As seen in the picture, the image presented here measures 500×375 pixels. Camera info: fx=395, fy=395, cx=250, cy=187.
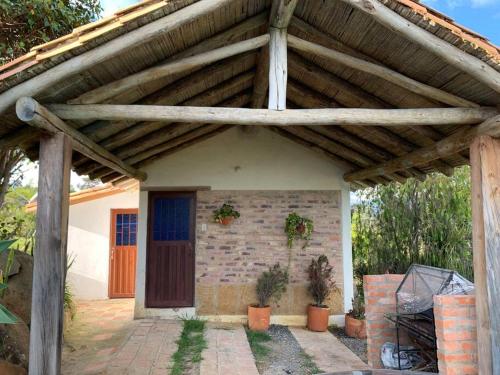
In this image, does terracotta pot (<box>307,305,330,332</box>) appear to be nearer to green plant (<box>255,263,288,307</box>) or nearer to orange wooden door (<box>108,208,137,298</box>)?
green plant (<box>255,263,288,307</box>)

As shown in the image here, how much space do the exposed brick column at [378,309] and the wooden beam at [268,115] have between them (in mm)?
2134

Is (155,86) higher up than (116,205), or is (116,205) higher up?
(155,86)

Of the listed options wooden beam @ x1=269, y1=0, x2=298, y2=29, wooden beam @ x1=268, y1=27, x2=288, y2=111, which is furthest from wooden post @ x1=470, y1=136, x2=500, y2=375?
wooden beam @ x1=269, y1=0, x2=298, y2=29

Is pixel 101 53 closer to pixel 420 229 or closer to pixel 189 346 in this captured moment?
pixel 189 346

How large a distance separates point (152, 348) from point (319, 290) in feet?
9.07

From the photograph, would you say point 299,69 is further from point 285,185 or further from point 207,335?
point 207,335

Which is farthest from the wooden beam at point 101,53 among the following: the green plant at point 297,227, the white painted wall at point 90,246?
the white painted wall at point 90,246

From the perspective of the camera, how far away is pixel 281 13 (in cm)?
316

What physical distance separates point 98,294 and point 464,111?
25.7 ft

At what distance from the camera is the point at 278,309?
21.3 ft

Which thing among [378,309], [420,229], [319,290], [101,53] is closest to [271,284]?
[319,290]

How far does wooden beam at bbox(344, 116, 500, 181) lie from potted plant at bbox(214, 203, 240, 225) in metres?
2.29

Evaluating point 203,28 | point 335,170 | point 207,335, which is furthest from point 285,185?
point 203,28

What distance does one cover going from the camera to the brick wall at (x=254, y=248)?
21.2 ft
